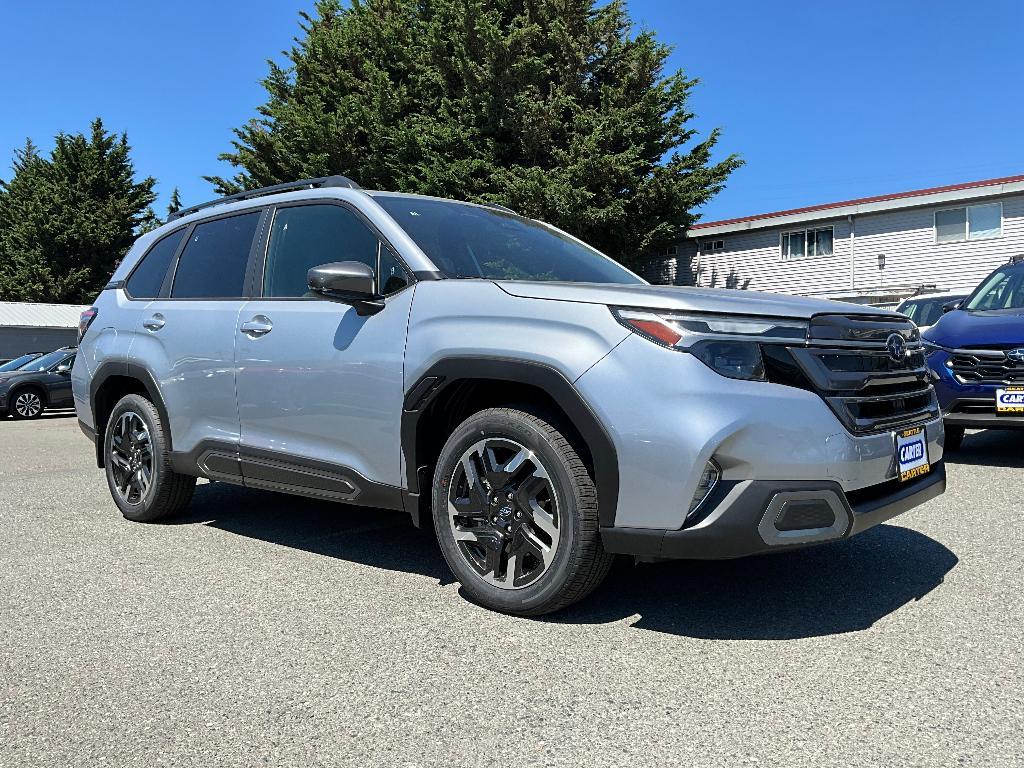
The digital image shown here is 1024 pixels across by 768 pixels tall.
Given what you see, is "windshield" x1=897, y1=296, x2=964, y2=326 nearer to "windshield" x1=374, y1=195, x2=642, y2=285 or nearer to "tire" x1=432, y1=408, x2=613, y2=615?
"windshield" x1=374, y1=195, x2=642, y2=285

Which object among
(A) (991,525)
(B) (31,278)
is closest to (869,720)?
(A) (991,525)

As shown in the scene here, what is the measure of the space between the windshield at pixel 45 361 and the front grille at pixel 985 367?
57.2 ft

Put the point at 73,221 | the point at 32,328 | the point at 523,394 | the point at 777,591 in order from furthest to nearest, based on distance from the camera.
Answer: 1. the point at 73,221
2. the point at 32,328
3. the point at 777,591
4. the point at 523,394

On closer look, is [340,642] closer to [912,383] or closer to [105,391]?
[912,383]

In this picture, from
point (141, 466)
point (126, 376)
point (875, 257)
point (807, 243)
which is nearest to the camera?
point (141, 466)

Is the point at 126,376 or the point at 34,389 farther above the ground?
the point at 126,376

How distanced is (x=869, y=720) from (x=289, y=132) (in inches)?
1132

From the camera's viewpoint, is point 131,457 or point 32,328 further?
point 32,328

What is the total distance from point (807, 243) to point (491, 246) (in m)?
22.6

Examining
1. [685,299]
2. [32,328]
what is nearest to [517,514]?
[685,299]

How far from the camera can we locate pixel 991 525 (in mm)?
4656

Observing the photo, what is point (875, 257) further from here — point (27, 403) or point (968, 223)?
point (27, 403)

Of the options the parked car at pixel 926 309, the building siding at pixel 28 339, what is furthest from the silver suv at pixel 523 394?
the building siding at pixel 28 339

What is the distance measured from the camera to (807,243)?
24.6 metres
